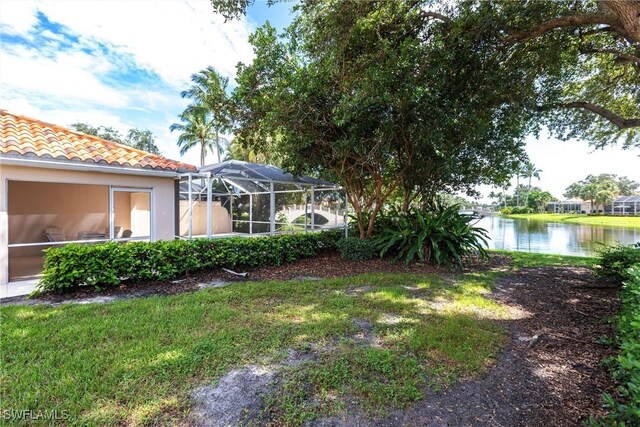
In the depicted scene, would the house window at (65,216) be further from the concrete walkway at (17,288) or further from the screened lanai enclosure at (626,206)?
the screened lanai enclosure at (626,206)

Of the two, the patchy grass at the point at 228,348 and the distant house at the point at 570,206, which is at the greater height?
the distant house at the point at 570,206

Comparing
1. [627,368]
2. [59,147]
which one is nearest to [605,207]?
[627,368]

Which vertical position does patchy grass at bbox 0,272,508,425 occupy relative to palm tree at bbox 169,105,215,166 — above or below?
below

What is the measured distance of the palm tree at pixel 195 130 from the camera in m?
23.5

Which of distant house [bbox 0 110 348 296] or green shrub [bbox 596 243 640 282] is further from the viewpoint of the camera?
distant house [bbox 0 110 348 296]

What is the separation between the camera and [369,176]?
32.7 ft

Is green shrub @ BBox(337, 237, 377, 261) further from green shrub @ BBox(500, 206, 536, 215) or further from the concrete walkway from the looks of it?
green shrub @ BBox(500, 206, 536, 215)

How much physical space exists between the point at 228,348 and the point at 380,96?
15.5 feet

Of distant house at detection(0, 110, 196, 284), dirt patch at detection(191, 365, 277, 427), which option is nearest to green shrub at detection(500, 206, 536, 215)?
distant house at detection(0, 110, 196, 284)

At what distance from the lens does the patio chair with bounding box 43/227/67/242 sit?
29.6 ft

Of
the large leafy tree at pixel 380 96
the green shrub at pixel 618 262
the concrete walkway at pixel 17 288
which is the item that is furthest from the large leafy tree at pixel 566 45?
the concrete walkway at pixel 17 288

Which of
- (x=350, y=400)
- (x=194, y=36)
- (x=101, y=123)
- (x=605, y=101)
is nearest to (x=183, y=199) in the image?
(x=194, y=36)

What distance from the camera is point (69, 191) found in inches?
390

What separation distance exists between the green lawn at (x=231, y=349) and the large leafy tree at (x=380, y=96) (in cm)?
366
